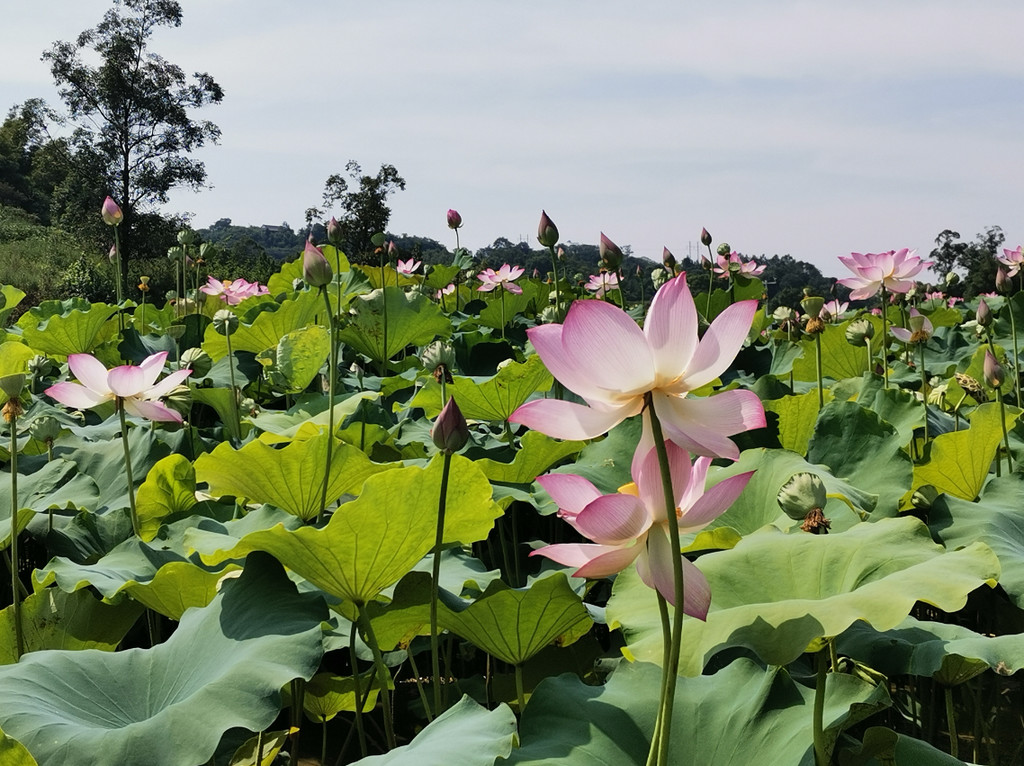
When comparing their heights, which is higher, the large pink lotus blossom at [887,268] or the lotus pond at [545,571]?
the large pink lotus blossom at [887,268]

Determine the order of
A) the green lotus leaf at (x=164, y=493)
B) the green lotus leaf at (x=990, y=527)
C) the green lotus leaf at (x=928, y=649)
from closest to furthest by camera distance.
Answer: the green lotus leaf at (x=928, y=649) → the green lotus leaf at (x=990, y=527) → the green lotus leaf at (x=164, y=493)

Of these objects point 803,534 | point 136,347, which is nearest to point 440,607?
point 803,534

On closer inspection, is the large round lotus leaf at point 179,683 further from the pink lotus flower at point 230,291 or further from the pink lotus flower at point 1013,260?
the pink lotus flower at point 1013,260

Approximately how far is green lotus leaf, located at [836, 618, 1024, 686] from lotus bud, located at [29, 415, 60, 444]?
1459 millimetres

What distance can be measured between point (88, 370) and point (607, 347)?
1.01 metres

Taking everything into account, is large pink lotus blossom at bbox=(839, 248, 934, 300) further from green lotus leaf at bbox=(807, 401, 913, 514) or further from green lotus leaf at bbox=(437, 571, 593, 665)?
green lotus leaf at bbox=(437, 571, 593, 665)

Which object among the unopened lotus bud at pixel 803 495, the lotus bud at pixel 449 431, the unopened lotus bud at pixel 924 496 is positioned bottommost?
the unopened lotus bud at pixel 924 496

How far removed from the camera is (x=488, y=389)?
1.95m

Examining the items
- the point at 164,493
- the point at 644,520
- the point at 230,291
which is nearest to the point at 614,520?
the point at 644,520

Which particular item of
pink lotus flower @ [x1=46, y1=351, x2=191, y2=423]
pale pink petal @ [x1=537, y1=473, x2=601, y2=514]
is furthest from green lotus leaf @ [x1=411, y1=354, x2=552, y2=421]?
pale pink petal @ [x1=537, y1=473, x2=601, y2=514]

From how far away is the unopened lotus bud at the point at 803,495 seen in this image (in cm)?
99

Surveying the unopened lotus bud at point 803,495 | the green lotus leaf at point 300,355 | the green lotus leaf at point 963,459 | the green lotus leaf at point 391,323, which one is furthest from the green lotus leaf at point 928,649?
the green lotus leaf at point 391,323

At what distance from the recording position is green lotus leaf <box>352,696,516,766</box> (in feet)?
2.47

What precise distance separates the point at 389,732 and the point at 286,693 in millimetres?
216
